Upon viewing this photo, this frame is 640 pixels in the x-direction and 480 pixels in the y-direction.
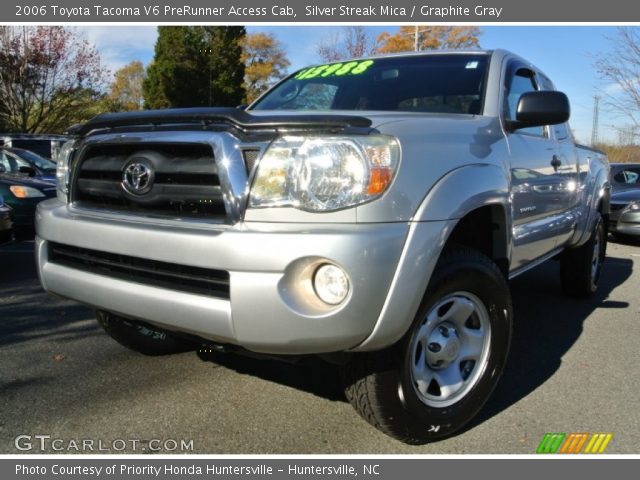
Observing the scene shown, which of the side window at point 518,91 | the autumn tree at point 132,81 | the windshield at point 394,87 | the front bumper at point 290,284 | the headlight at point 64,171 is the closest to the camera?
the front bumper at point 290,284

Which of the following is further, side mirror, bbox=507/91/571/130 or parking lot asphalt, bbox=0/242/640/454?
side mirror, bbox=507/91/571/130

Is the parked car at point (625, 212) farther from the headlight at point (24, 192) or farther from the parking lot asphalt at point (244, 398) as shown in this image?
the headlight at point (24, 192)

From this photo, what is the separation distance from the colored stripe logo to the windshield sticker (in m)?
2.50

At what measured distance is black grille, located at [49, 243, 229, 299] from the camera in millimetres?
2146

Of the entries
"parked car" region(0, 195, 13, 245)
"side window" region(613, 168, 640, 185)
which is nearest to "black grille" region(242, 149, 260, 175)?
"parked car" region(0, 195, 13, 245)

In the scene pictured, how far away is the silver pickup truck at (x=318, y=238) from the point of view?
2055mm

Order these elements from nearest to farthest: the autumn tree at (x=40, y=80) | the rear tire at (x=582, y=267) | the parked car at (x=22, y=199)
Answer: the rear tire at (x=582, y=267) → the parked car at (x=22, y=199) → the autumn tree at (x=40, y=80)

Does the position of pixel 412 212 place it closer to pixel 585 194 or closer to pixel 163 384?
pixel 163 384

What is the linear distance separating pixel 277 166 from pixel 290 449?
1.27 metres

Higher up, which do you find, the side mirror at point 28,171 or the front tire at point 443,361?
the side mirror at point 28,171

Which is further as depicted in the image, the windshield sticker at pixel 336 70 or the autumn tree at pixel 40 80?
the autumn tree at pixel 40 80

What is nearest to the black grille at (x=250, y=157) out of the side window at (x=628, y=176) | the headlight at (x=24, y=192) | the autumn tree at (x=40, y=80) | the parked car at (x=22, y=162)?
the headlight at (x=24, y=192)

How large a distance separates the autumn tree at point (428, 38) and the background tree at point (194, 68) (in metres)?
9.24

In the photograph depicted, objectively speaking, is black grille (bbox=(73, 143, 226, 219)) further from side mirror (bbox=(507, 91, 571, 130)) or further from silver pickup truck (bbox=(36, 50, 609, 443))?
side mirror (bbox=(507, 91, 571, 130))
